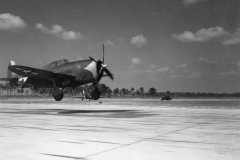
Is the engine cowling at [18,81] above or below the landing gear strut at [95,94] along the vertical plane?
above

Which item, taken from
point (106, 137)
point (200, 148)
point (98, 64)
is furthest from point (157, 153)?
point (98, 64)

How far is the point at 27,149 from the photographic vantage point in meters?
8.95

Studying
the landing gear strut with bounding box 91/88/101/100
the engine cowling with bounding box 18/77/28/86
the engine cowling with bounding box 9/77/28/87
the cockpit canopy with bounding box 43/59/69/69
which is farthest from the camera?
the engine cowling with bounding box 9/77/28/87

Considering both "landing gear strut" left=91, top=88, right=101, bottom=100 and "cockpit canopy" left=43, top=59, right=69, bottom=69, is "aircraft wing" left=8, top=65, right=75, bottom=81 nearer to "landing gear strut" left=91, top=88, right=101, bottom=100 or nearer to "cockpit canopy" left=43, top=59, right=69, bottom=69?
"cockpit canopy" left=43, top=59, right=69, bottom=69

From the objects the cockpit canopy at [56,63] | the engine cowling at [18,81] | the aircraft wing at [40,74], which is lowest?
the engine cowling at [18,81]

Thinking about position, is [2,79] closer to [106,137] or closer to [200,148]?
[106,137]

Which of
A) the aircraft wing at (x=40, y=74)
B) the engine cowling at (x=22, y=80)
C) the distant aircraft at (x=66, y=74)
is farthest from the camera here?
the engine cowling at (x=22, y=80)

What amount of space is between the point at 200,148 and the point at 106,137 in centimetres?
407

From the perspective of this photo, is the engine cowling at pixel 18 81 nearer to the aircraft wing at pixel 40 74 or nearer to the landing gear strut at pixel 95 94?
the aircraft wing at pixel 40 74

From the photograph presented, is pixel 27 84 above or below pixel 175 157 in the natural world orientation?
above

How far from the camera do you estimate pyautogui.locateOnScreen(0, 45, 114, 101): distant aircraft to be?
29359 millimetres

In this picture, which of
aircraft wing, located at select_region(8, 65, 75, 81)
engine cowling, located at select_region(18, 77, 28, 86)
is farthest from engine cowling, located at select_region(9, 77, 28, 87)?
aircraft wing, located at select_region(8, 65, 75, 81)

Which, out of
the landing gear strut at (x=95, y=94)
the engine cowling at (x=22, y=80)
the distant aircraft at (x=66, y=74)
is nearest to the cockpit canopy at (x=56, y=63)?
the distant aircraft at (x=66, y=74)

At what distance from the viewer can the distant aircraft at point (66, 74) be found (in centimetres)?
2936
